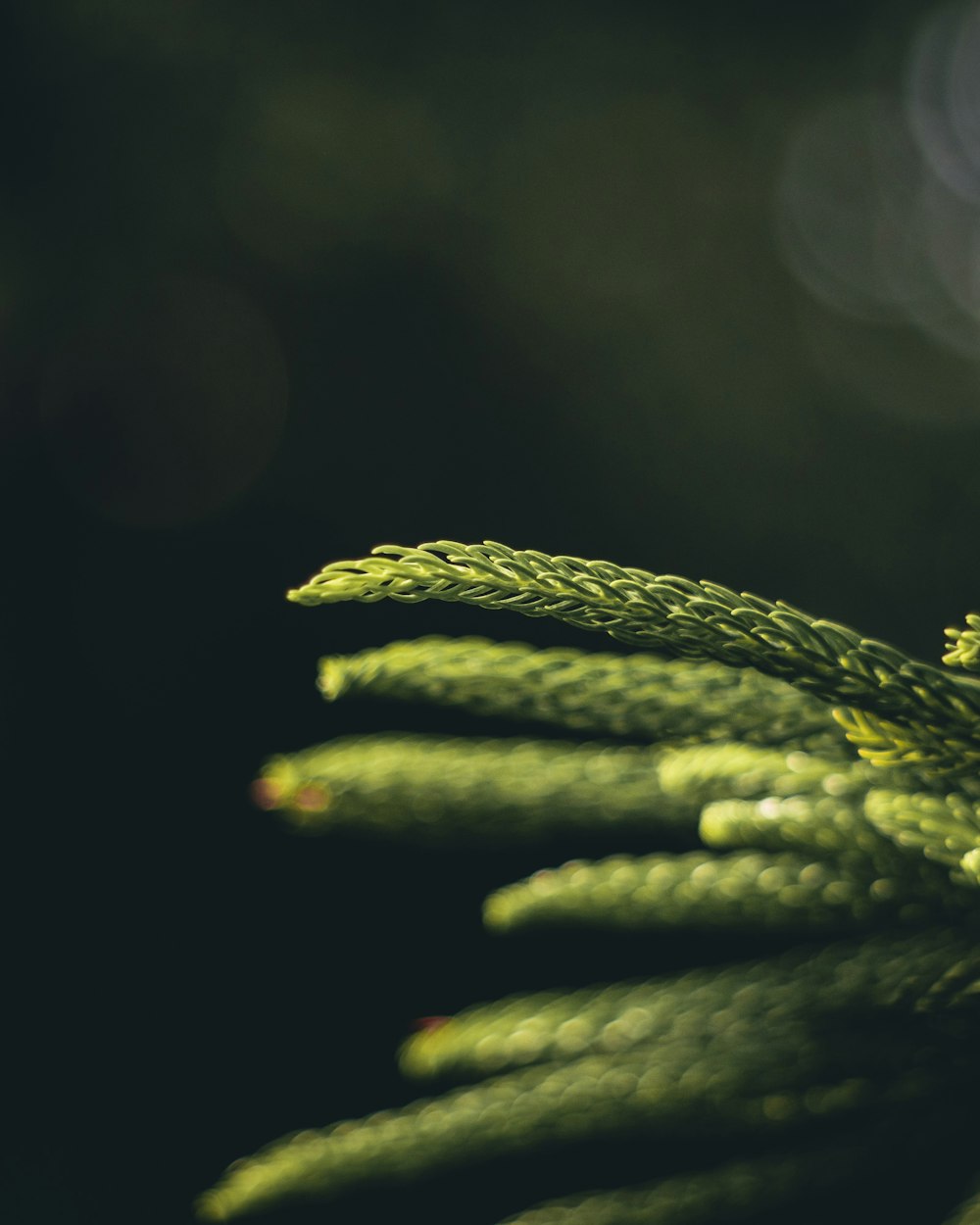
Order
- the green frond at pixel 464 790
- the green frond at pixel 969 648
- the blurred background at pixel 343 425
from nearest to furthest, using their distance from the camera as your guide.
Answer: the green frond at pixel 969 648
the green frond at pixel 464 790
the blurred background at pixel 343 425

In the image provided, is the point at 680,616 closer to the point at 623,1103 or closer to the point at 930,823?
the point at 930,823

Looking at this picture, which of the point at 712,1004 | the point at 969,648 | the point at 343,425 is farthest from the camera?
the point at 343,425

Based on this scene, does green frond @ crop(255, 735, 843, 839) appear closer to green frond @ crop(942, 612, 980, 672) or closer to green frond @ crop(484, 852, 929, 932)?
green frond @ crop(484, 852, 929, 932)

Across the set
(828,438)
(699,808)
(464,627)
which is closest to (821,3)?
(828,438)

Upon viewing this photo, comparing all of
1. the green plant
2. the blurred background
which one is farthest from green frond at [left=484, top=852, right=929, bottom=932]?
the blurred background

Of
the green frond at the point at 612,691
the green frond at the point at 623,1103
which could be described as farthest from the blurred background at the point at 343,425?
the green frond at the point at 612,691

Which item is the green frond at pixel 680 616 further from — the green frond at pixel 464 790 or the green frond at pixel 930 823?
the green frond at pixel 464 790

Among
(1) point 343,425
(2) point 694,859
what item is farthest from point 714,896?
(1) point 343,425
